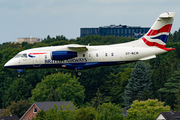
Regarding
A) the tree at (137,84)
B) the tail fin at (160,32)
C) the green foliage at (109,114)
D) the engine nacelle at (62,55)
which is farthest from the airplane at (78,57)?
the tree at (137,84)

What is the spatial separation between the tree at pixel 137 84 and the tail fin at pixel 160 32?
107797mm

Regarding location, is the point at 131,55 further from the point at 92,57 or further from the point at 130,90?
the point at 130,90

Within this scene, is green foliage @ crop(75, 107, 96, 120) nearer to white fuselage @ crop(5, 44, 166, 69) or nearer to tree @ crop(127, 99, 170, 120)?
tree @ crop(127, 99, 170, 120)

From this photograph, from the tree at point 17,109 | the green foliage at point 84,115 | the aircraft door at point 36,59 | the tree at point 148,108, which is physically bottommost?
the tree at point 17,109

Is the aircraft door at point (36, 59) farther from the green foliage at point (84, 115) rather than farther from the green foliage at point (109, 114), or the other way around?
the green foliage at point (84, 115)

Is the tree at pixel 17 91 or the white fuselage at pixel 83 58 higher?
the white fuselage at pixel 83 58

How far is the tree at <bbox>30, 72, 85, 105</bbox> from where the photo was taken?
17266cm

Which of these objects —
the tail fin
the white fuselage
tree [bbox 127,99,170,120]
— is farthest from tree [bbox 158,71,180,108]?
the white fuselage

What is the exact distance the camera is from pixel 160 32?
8319 cm

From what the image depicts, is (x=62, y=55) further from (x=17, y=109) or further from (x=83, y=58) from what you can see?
(x=17, y=109)

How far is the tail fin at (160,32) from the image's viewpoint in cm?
8275

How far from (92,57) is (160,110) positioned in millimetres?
75638

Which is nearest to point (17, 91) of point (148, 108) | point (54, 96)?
point (54, 96)

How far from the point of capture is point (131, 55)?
3162 inches
